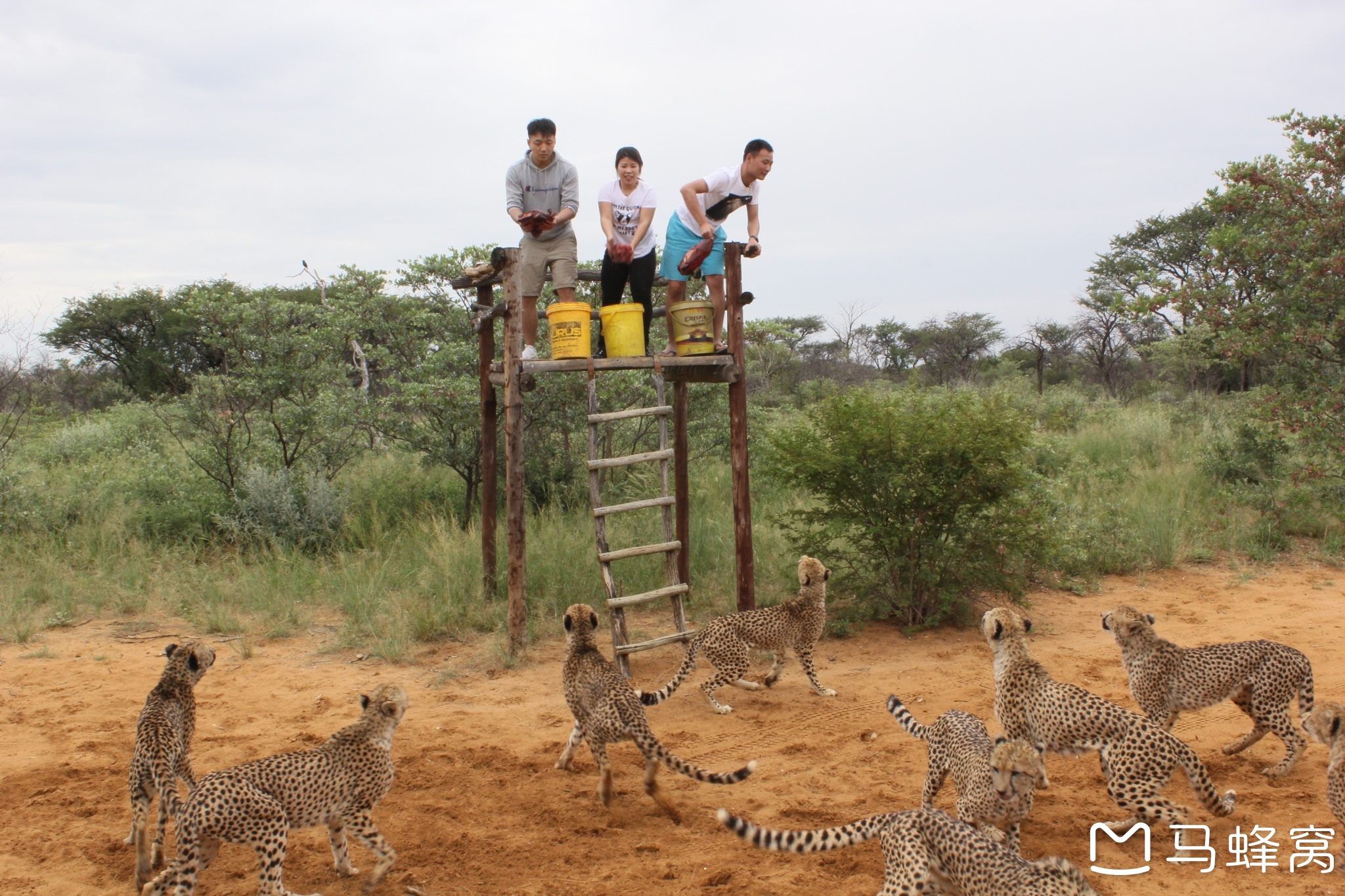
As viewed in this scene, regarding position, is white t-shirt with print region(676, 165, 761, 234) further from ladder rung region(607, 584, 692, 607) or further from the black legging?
ladder rung region(607, 584, 692, 607)

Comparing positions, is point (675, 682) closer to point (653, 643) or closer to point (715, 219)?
point (653, 643)

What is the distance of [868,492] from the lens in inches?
316

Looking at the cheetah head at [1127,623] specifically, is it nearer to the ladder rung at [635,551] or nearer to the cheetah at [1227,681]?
the cheetah at [1227,681]

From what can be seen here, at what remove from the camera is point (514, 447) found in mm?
7383

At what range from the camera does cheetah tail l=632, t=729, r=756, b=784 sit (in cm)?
438

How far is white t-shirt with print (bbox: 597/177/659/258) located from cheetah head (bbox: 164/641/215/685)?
13.9ft

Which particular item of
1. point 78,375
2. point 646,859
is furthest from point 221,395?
point 78,375

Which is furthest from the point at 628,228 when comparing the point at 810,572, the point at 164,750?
the point at 164,750

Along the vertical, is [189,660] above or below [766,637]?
above

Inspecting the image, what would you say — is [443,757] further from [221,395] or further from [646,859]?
[221,395]

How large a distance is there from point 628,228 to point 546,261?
28.0 inches

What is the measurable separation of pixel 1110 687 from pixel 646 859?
3.82 m

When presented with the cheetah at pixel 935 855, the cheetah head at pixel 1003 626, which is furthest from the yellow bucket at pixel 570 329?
the cheetah at pixel 935 855

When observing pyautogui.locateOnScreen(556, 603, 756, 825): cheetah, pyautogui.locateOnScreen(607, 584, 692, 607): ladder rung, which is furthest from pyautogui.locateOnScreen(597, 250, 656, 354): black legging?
pyautogui.locateOnScreen(556, 603, 756, 825): cheetah
